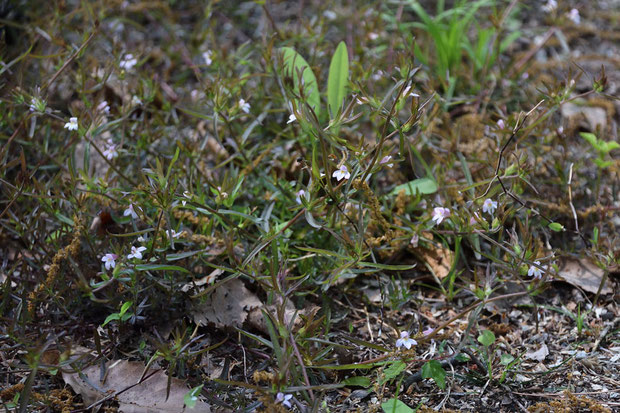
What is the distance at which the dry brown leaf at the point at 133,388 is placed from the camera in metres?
2.19

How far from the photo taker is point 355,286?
282 centimetres

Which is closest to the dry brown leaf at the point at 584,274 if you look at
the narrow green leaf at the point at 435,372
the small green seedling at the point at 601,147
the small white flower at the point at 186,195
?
the small green seedling at the point at 601,147

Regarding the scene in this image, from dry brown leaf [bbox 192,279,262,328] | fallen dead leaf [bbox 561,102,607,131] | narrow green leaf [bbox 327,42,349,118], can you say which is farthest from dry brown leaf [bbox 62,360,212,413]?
fallen dead leaf [bbox 561,102,607,131]

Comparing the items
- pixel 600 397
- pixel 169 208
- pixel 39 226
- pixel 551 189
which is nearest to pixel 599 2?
pixel 551 189

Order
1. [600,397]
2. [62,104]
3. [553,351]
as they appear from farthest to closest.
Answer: [62,104]
[553,351]
[600,397]

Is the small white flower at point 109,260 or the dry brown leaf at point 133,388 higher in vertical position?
the small white flower at point 109,260

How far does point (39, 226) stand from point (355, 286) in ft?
4.70

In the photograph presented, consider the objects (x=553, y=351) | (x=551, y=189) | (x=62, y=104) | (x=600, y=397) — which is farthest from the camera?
(x=62, y=104)

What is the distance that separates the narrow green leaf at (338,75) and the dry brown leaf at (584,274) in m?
1.35

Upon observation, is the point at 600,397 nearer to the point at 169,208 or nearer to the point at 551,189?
the point at 551,189

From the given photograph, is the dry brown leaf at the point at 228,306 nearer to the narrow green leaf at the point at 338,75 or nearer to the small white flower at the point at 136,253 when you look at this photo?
the small white flower at the point at 136,253

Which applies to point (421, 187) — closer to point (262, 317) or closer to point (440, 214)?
point (440, 214)

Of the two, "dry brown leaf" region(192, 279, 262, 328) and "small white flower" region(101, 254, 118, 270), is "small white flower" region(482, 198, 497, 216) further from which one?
"small white flower" region(101, 254, 118, 270)

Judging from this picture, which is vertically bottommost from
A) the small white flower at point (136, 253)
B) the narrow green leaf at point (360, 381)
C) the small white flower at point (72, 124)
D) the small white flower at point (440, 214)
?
the narrow green leaf at point (360, 381)
